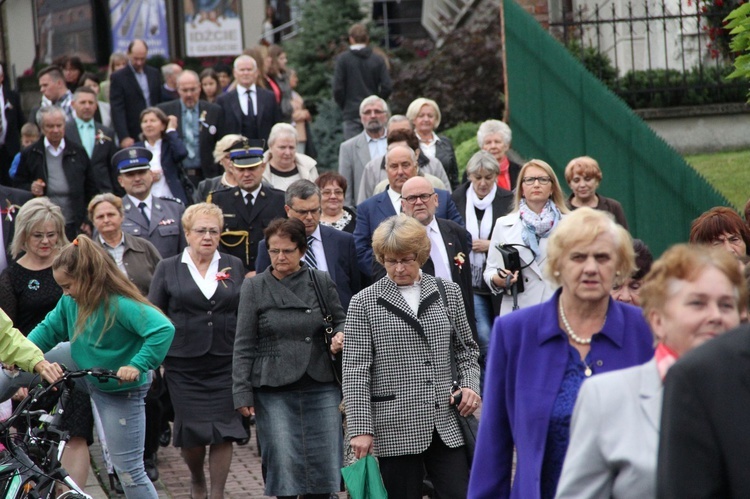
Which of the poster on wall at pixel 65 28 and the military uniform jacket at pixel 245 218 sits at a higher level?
the poster on wall at pixel 65 28

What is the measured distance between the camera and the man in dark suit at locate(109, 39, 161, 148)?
53.2 feet

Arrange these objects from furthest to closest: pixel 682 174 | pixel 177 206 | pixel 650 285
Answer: pixel 682 174 → pixel 177 206 → pixel 650 285

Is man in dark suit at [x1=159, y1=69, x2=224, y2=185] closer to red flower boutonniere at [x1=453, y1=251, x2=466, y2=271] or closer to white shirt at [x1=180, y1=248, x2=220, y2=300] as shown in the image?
white shirt at [x1=180, y1=248, x2=220, y2=300]

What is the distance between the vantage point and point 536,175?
31.1 ft

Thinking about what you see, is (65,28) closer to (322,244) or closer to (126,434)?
(322,244)

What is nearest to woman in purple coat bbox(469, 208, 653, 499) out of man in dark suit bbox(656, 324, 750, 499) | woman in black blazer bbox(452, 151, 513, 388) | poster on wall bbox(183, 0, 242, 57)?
man in dark suit bbox(656, 324, 750, 499)

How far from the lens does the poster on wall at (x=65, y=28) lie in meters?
28.0

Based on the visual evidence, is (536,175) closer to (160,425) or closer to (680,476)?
(160,425)

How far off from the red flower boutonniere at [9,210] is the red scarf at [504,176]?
4.32 meters

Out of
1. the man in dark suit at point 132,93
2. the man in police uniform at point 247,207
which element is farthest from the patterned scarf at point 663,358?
the man in dark suit at point 132,93

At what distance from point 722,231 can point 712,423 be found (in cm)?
507

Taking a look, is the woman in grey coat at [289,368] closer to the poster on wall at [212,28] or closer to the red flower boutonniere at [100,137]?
the red flower boutonniere at [100,137]

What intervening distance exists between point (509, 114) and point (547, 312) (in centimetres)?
1186

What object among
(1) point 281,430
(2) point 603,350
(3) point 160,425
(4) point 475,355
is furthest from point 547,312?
(3) point 160,425
